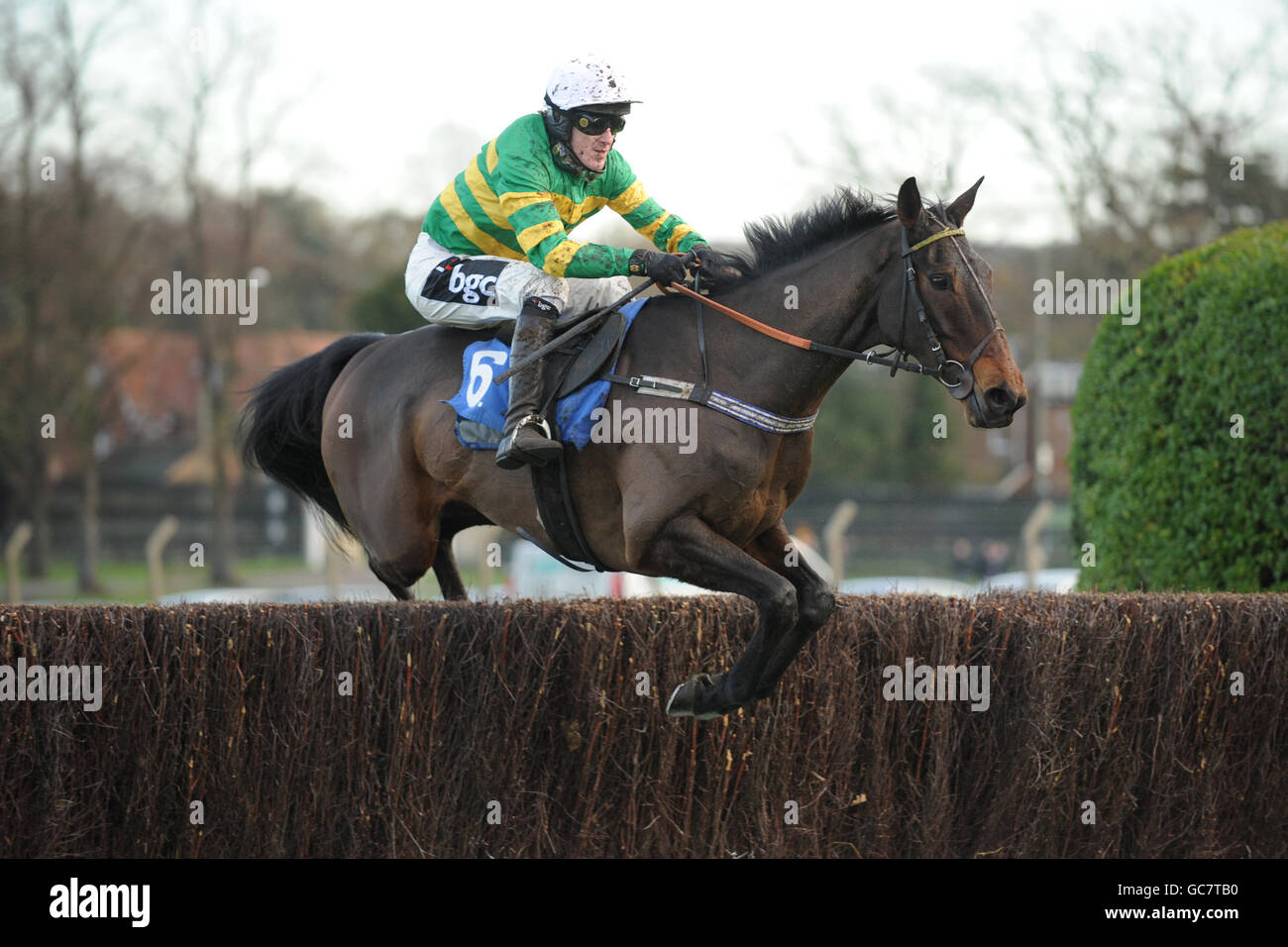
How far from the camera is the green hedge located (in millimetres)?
7184

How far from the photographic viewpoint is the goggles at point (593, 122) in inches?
207

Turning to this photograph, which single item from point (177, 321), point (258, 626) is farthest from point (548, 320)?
point (177, 321)

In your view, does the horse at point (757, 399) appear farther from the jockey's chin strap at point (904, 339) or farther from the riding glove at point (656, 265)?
the riding glove at point (656, 265)

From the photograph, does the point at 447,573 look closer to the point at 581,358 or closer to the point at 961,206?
the point at 581,358

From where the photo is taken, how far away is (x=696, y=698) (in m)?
4.81

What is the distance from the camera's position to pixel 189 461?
45188mm

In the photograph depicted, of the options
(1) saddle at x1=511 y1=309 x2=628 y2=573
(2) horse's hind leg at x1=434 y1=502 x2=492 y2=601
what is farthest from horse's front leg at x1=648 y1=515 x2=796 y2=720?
(2) horse's hind leg at x1=434 y1=502 x2=492 y2=601

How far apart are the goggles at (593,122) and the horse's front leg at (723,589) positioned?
1.63 meters

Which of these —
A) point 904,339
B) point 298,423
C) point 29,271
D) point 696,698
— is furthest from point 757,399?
point 29,271

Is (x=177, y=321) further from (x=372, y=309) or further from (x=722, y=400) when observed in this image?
(x=722, y=400)

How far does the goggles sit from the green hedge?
3.96 meters

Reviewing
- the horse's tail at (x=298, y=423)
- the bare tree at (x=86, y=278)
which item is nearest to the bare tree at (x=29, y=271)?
the bare tree at (x=86, y=278)

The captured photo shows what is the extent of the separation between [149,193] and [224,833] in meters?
22.3
